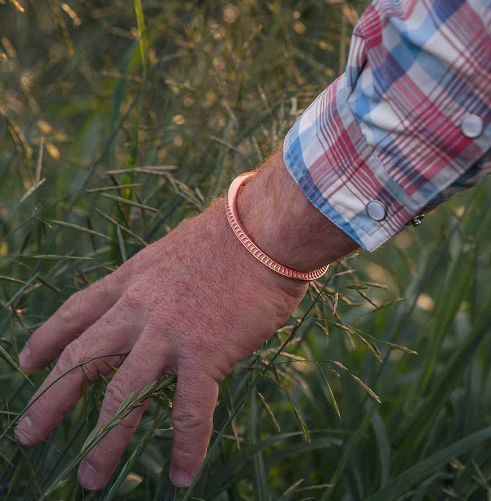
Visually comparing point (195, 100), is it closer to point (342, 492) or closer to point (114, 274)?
point (114, 274)

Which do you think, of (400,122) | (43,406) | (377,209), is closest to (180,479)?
(43,406)

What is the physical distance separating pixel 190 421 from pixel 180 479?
0.10 meters

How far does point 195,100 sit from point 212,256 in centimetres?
84

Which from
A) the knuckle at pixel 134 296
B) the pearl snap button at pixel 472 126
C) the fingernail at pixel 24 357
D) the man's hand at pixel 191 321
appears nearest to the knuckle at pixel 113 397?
the man's hand at pixel 191 321

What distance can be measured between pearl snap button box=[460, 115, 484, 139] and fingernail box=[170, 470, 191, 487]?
61cm

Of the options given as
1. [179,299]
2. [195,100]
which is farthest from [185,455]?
[195,100]

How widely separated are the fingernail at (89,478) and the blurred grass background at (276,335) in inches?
0.6

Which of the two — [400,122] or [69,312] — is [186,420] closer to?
[69,312]

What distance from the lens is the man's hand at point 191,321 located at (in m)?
1.04

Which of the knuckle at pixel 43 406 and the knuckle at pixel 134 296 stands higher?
the knuckle at pixel 134 296

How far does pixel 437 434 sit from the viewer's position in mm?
1682

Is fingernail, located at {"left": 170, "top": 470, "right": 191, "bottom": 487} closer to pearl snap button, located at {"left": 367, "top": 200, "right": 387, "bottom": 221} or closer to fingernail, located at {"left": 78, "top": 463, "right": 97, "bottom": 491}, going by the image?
fingernail, located at {"left": 78, "top": 463, "right": 97, "bottom": 491}

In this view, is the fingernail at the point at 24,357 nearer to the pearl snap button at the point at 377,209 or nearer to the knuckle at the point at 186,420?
the knuckle at the point at 186,420

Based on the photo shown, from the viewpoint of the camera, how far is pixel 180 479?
1.10 m
